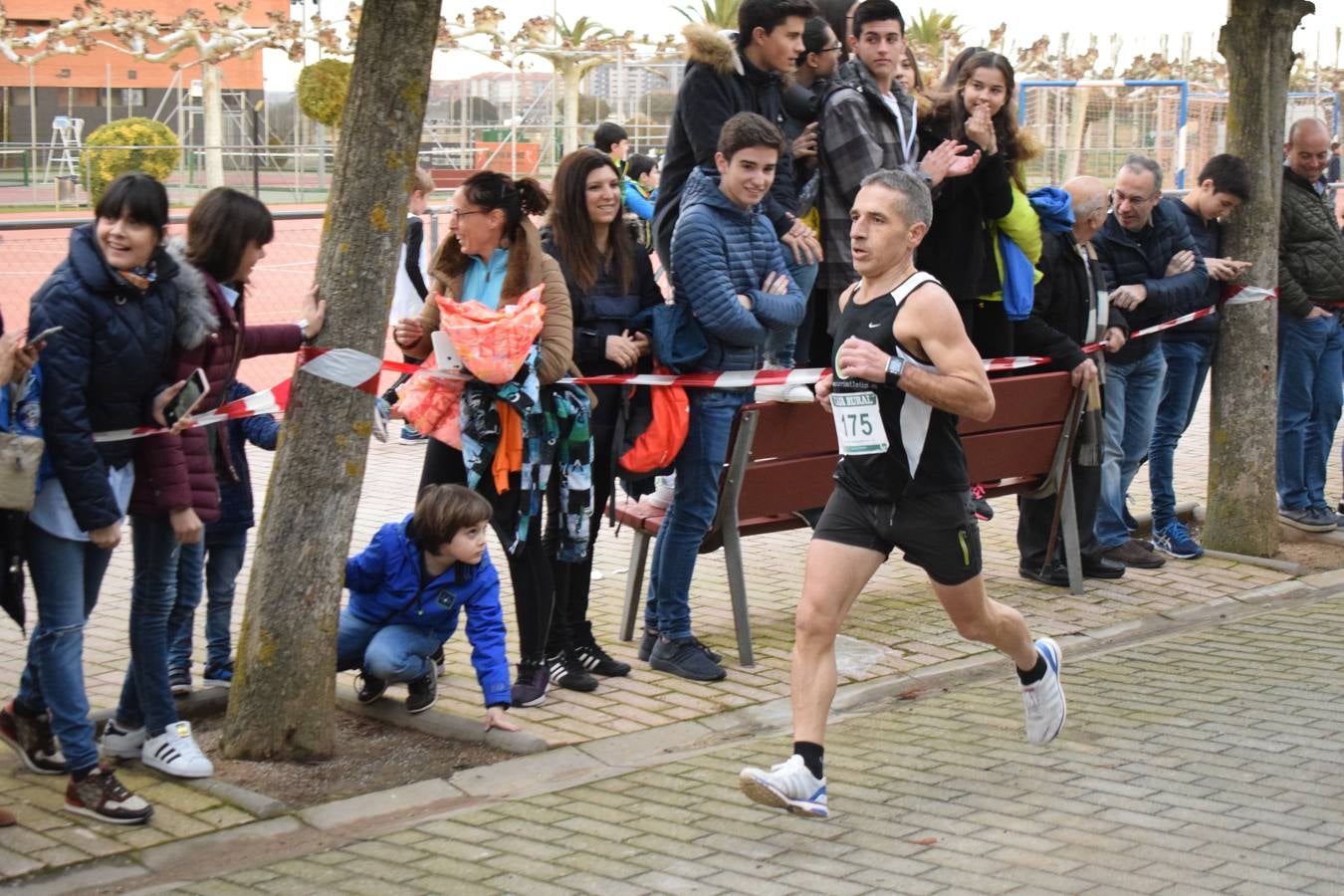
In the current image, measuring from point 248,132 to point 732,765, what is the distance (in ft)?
166

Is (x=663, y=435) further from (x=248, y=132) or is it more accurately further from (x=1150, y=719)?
(x=248, y=132)

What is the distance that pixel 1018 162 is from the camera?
8398 mm

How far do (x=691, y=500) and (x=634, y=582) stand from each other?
0.65 metres

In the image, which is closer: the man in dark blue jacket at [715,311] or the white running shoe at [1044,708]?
the white running shoe at [1044,708]

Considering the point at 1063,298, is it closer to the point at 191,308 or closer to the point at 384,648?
the point at 384,648

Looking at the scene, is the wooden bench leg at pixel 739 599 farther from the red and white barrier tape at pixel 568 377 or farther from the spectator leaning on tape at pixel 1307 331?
the spectator leaning on tape at pixel 1307 331

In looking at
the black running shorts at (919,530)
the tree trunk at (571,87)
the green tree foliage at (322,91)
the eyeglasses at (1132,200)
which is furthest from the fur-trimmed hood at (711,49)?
the tree trunk at (571,87)

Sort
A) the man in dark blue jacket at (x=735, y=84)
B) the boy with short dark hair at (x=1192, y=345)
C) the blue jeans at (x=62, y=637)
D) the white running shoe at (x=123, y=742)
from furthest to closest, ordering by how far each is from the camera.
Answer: the boy with short dark hair at (x=1192, y=345) < the man in dark blue jacket at (x=735, y=84) < the white running shoe at (x=123, y=742) < the blue jeans at (x=62, y=637)

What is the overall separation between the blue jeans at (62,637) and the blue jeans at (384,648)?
1.10m

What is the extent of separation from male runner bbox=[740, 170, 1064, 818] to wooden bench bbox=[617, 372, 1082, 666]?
1.45m

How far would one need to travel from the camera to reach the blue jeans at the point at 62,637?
5.17 m

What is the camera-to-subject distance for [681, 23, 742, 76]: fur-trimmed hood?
25.3 ft

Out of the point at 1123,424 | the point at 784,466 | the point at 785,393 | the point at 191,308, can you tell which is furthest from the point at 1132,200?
the point at 191,308

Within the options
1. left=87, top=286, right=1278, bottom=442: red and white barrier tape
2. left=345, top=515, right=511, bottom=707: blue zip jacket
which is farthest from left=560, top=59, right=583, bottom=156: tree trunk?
left=345, top=515, right=511, bottom=707: blue zip jacket
